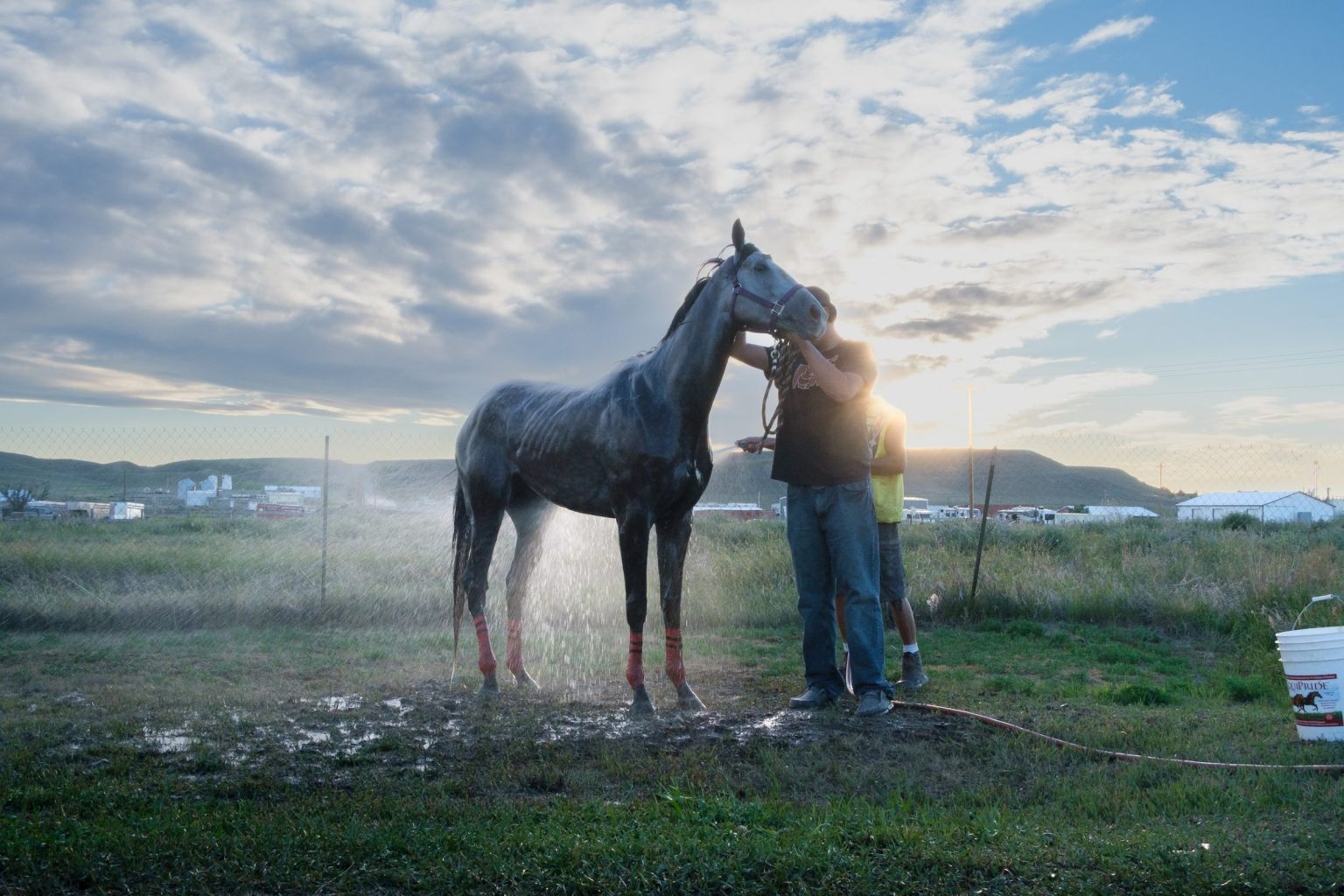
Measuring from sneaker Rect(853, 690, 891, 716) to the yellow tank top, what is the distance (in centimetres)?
153

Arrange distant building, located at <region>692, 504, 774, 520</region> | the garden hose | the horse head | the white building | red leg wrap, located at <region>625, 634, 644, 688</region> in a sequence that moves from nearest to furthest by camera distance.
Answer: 1. the garden hose
2. the horse head
3. red leg wrap, located at <region>625, 634, 644, 688</region>
4. distant building, located at <region>692, 504, 774, 520</region>
5. the white building

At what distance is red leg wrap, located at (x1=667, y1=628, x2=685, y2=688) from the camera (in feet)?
20.1

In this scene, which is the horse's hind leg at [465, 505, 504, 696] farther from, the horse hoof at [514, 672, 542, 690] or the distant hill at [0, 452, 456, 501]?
the distant hill at [0, 452, 456, 501]

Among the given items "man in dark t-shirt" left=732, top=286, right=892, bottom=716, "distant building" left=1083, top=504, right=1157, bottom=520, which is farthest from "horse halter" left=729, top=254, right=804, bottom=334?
"distant building" left=1083, top=504, right=1157, bottom=520

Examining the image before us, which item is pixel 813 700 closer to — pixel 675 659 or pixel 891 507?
pixel 675 659

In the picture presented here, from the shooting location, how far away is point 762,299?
5613 mm

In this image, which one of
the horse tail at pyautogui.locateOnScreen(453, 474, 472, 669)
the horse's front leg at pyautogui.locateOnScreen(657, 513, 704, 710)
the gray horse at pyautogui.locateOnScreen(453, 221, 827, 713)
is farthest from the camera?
the horse tail at pyautogui.locateOnScreen(453, 474, 472, 669)

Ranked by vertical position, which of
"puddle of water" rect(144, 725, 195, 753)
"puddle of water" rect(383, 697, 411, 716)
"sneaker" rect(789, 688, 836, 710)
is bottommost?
A: "puddle of water" rect(383, 697, 411, 716)

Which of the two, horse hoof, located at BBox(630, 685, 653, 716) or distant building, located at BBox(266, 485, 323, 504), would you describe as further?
distant building, located at BBox(266, 485, 323, 504)

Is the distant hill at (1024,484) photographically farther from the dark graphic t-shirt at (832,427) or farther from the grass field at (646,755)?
the dark graphic t-shirt at (832,427)

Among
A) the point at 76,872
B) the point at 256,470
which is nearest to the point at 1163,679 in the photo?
the point at 76,872

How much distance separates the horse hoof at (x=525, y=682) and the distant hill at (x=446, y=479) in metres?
2.02

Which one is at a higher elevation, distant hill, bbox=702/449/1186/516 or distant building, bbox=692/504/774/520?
distant hill, bbox=702/449/1186/516

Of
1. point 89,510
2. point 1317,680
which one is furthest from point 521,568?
point 89,510
